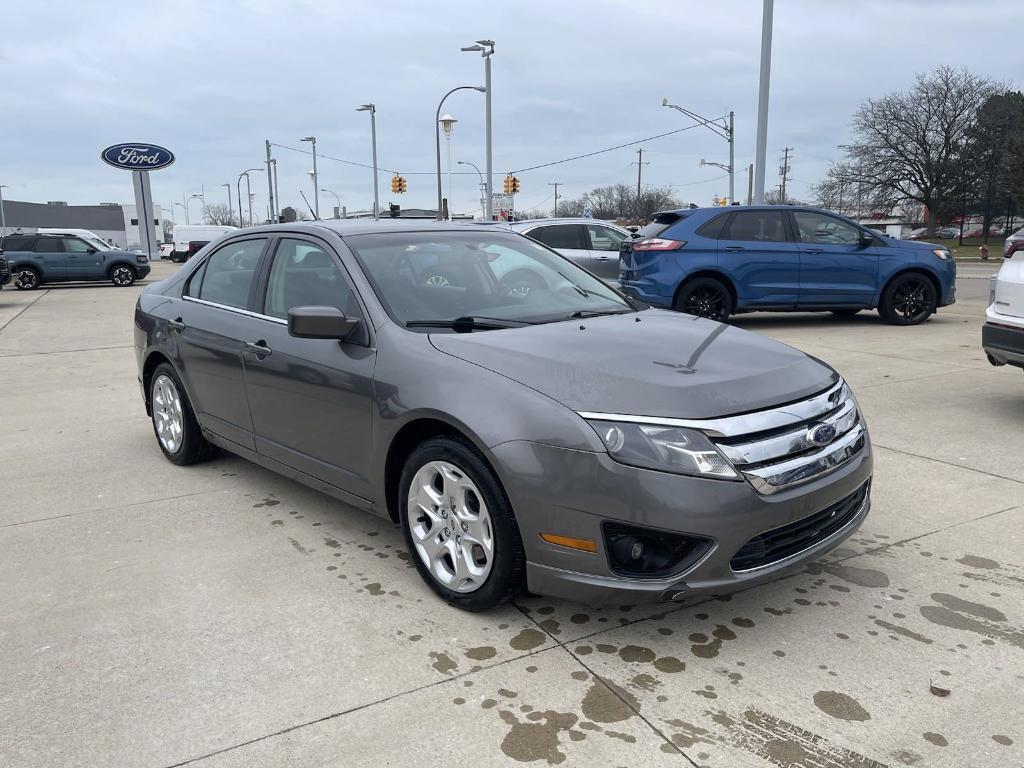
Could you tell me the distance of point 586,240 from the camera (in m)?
13.0

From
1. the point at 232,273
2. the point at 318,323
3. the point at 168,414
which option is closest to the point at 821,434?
the point at 318,323

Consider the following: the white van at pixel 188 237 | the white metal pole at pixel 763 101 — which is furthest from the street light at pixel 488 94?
the white van at pixel 188 237

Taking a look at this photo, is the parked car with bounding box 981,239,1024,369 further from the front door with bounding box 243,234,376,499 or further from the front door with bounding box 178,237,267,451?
the front door with bounding box 178,237,267,451

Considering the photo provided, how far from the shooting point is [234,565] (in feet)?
12.1

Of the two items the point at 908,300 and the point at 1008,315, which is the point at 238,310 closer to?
the point at 1008,315

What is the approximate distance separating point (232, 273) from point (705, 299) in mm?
7509

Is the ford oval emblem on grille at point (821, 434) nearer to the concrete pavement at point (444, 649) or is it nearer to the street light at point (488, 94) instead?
the concrete pavement at point (444, 649)

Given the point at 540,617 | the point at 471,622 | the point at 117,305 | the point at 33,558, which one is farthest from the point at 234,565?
the point at 117,305

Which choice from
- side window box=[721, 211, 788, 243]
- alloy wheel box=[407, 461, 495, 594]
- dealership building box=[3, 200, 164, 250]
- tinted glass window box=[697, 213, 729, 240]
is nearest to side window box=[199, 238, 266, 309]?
alloy wheel box=[407, 461, 495, 594]

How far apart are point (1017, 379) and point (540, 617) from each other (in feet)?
20.5

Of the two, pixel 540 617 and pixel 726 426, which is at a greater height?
pixel 726 426

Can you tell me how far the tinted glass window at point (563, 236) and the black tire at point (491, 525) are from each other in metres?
9.79

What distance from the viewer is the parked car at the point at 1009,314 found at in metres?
5.53

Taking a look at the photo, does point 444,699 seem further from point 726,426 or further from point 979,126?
point 979,126
